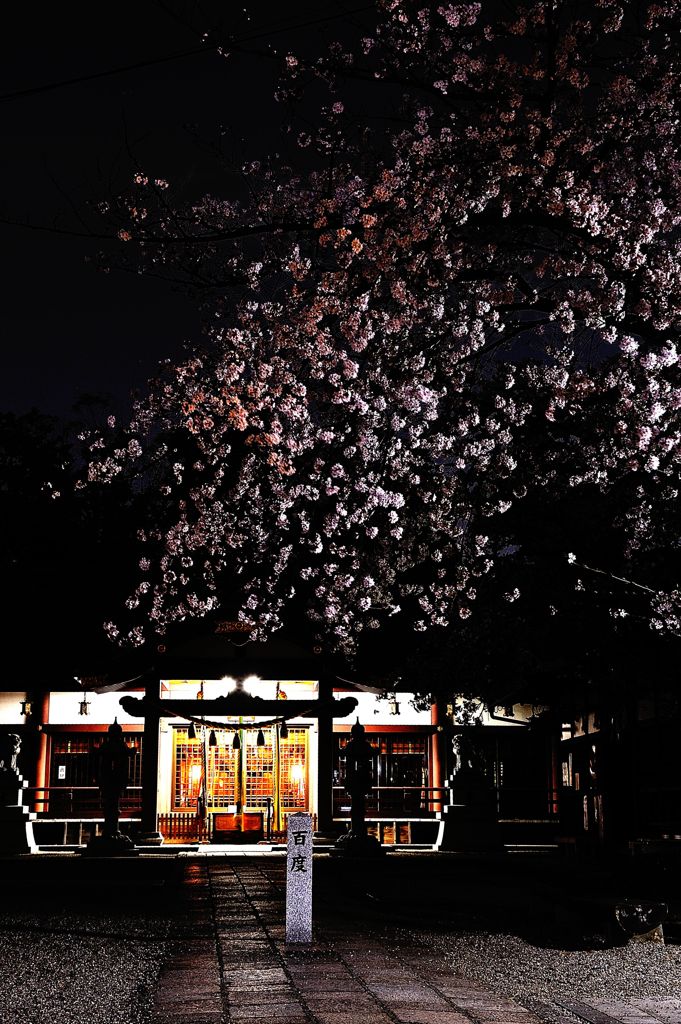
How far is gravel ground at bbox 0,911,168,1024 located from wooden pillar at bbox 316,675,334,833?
10818 mm

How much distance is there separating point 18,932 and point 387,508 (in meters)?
7.09

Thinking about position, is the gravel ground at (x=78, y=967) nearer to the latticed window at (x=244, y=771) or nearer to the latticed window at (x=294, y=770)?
the latticed window at (x=244, y=771)

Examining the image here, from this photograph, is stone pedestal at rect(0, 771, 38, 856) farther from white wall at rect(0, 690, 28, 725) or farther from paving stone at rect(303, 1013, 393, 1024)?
paving stone at rect(303, 1013, 393, 1024)

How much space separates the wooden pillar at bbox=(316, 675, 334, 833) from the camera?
2145 cm

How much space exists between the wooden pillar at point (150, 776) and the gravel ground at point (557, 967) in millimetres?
12043

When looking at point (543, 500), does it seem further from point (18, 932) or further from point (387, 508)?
point (18, 932)

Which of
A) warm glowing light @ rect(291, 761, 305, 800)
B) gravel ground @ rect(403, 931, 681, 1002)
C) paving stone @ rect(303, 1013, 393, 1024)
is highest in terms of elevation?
warm glowing light @ rect(291, 761, 305, 800)

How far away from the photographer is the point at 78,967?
310 inches

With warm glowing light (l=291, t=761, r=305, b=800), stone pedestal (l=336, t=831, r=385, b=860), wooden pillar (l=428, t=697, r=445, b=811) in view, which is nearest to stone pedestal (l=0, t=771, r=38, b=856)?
warm glowing light (l=291, t=761, r=305, b=800)

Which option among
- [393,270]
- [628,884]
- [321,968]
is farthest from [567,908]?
[393,270]

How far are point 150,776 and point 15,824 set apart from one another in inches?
109

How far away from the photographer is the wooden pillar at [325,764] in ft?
70.4

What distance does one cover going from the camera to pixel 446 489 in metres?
13.7

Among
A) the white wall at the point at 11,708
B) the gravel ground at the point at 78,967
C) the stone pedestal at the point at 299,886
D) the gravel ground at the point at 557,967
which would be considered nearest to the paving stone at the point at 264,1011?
the gravel ground at the point at 78,967
